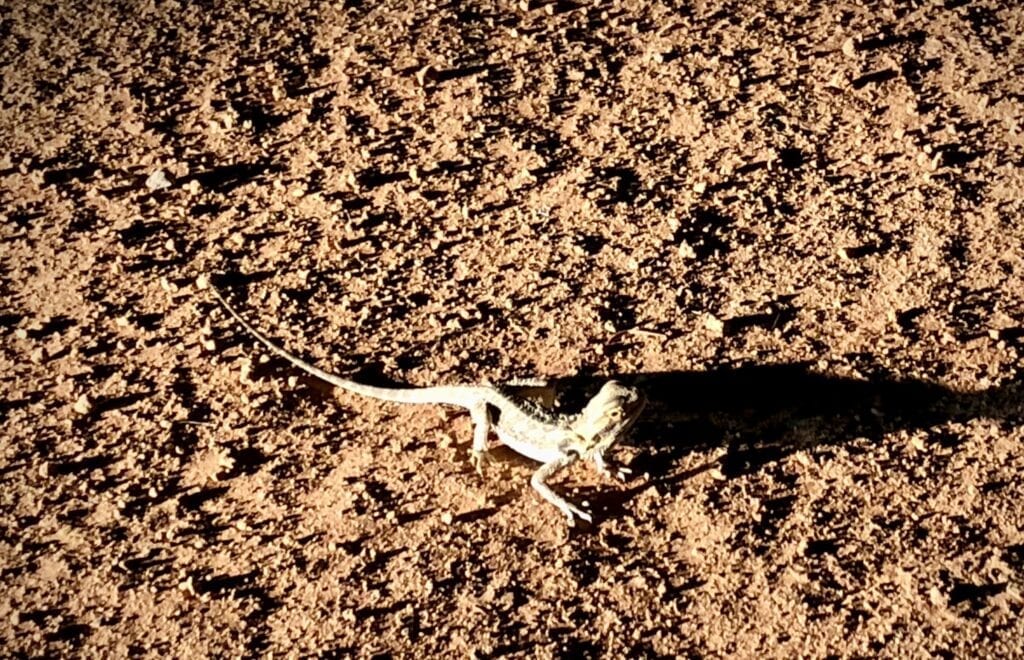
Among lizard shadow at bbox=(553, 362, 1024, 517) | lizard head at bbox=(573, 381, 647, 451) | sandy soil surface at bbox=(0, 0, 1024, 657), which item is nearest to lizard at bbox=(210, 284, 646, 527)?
lizard head at bbox=(573, 381, 647, 451)

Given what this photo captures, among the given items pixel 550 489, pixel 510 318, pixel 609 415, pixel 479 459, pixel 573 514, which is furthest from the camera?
pixel 510 318

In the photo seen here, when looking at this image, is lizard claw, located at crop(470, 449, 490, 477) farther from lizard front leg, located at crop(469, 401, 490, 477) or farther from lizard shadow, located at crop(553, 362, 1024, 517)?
lizard shadow, located at crop(553, 362, 1024, 517)

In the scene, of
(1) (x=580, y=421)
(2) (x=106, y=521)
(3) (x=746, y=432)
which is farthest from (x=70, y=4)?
(3) (x=746, y=432)

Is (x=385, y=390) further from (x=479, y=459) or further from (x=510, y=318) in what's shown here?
(x=510, y=318)

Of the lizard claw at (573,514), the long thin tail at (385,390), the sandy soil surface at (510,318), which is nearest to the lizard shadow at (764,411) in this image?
the sandy soil surface at (510,318)

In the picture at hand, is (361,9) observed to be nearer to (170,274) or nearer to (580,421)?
(170,274)

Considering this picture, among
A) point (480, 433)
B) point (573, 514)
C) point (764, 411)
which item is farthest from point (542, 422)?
point (764, 411)

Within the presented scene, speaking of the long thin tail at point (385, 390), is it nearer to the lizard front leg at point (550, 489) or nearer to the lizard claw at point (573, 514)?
the lizard front leg at point (550, 489)
